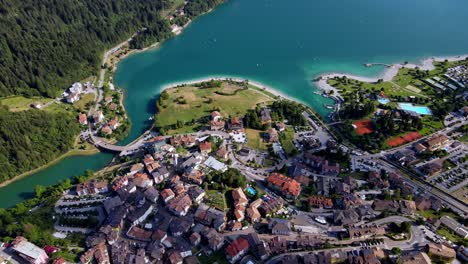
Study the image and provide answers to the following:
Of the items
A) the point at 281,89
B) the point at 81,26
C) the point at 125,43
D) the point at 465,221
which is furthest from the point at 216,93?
the point at 465,221

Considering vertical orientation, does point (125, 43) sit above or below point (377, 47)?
above

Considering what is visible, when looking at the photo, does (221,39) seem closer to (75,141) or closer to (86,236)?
(75,141)

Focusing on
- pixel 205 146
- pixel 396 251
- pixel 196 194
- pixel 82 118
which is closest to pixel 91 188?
pixel 196 194

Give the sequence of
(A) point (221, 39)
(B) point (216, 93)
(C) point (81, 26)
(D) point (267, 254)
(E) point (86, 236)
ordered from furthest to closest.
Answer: (A) point (221, 39) → (C) point (81, 26) → (B) point (216, 93) → (E) point (86, 236) → (D) point (267, 254)

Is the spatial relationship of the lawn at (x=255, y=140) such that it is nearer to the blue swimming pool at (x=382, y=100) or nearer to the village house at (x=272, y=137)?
the village house at (x=272, y=137)

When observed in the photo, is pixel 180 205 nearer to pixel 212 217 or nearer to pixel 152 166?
pixel 212 217

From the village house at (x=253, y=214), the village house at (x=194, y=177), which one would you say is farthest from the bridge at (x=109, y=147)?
the village house at (x=253, y=214)
